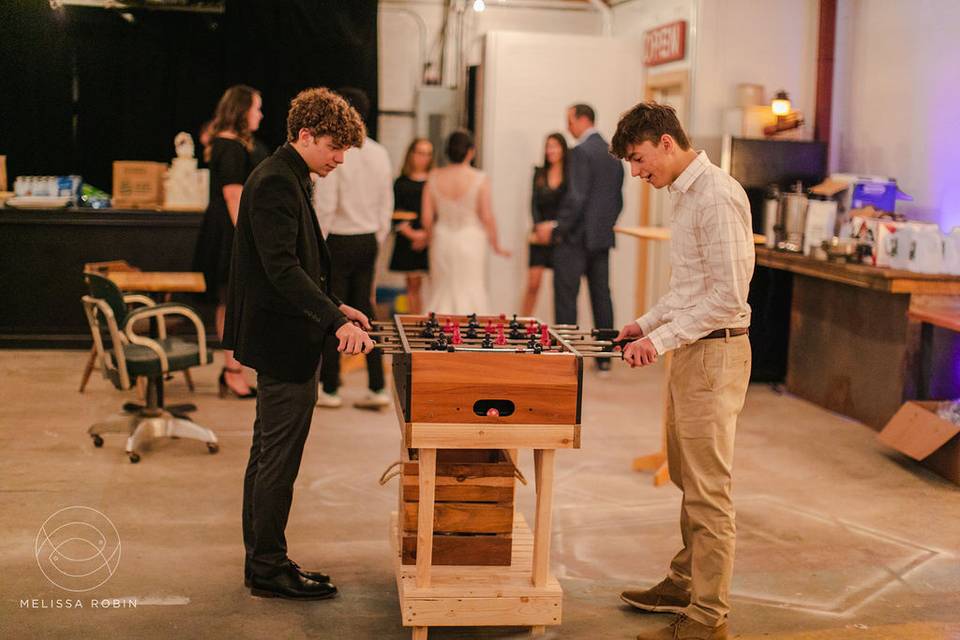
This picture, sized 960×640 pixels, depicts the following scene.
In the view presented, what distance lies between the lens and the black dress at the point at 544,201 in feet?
27.7

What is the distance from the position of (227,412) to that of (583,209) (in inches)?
116

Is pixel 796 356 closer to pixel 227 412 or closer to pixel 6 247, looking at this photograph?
pixel 227 412

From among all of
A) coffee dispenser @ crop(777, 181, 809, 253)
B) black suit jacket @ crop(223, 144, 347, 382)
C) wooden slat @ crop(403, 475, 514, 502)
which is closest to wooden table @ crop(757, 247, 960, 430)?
coffee dispenser @ crop(777, 181, 809, 253)

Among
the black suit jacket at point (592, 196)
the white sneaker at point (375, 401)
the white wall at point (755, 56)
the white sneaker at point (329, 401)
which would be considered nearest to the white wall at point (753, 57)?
the white wall at point (755, 56)

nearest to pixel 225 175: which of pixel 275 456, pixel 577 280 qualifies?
pixel 577 280

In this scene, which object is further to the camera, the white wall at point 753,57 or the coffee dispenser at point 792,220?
the white wall at point 753,57

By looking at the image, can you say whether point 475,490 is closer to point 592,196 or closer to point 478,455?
point 478,455

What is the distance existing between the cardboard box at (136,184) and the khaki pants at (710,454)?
6.29 metres

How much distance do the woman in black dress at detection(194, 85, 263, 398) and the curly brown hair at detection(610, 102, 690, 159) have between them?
11.6 ft

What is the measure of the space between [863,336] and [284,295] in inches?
175

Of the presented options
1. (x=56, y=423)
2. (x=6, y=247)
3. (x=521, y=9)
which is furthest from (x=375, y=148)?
(x=521, y=9)

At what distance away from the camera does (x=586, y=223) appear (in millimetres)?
8180

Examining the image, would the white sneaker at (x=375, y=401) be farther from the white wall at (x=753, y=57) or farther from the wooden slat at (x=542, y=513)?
the wooden slat at (x=542, y=513)

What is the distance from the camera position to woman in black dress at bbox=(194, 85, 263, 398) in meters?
6.64
